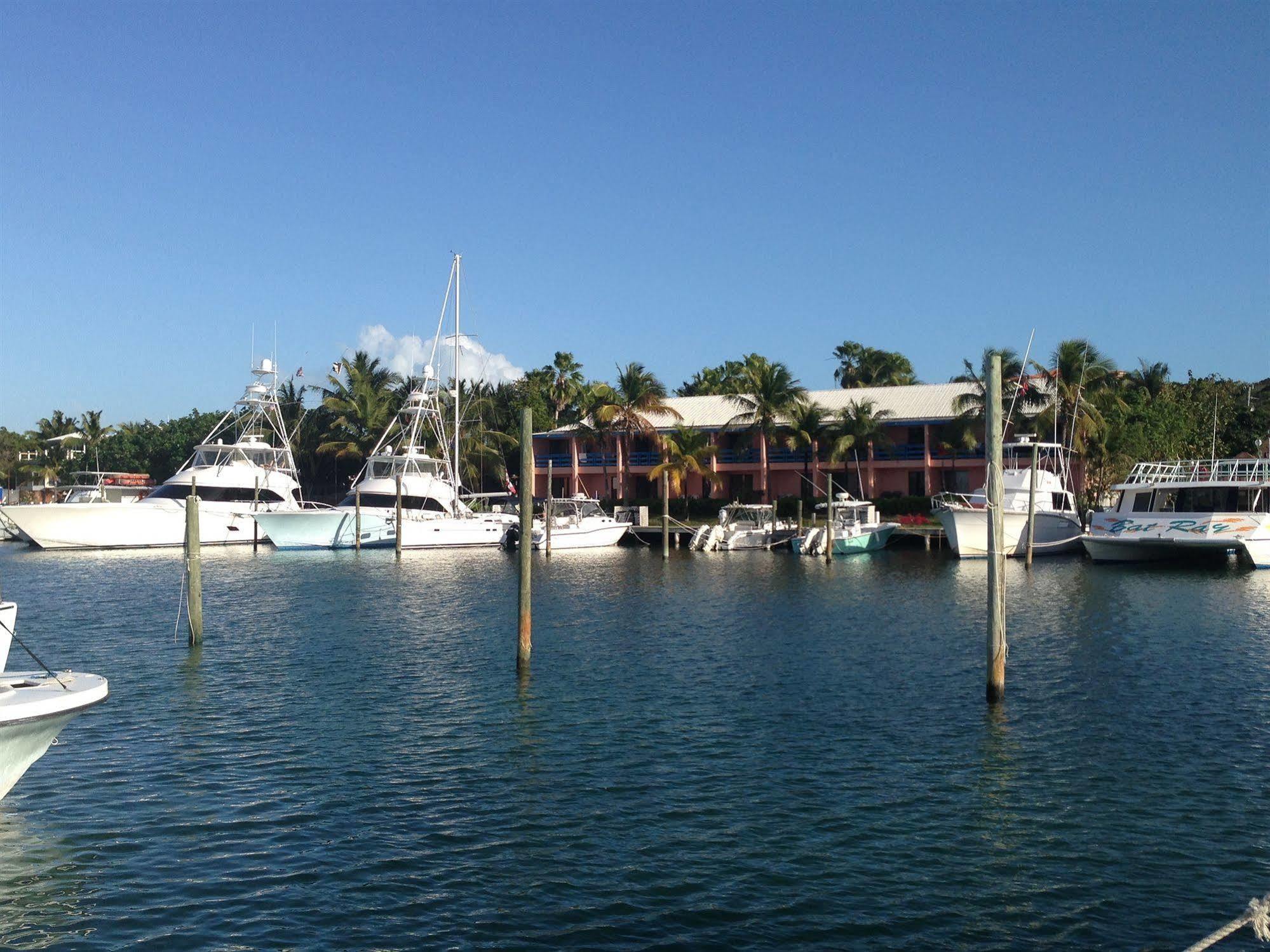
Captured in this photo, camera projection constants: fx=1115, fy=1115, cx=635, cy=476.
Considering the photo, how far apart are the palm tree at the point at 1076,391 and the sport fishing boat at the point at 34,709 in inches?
2200

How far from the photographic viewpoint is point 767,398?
67250mm

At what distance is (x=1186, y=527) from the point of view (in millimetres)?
45281

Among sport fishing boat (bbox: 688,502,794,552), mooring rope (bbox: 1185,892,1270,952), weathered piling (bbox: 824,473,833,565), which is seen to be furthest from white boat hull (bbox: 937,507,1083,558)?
mooring rope (bbox: 1185,892,1270,952)

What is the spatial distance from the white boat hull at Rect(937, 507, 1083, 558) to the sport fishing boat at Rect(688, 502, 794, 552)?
9.98m

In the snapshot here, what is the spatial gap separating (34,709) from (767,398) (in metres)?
57.3

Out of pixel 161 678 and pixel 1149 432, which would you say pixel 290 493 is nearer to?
pixel 161 678

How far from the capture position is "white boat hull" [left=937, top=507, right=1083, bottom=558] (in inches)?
1989

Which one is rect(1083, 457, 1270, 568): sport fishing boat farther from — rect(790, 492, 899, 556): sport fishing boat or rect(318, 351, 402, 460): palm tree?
rect(318, 351, 402, 460): palm tree

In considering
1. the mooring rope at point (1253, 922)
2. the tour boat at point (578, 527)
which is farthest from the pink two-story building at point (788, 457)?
the mooring rope at point (1253, 922)

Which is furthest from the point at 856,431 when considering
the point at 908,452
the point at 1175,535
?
the point at 1175,535

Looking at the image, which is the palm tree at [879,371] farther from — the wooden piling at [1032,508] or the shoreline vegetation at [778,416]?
the wooden piling at [1032,508]

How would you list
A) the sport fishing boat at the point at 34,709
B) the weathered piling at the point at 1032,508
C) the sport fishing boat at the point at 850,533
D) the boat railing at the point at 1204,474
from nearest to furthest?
the sport fishing boat at the point at 34,709, the boat railing at the point at 1204,474, the weathered piling at the point at 1032,508, the sport fishing boat at the point at 850,533

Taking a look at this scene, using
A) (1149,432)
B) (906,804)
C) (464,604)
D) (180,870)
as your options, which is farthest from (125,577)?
(1149,432)

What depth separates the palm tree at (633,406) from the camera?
228 ft
